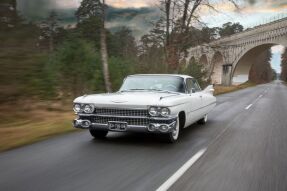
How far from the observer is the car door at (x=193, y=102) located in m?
8.60

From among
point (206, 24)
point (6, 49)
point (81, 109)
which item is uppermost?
point (206, 24)

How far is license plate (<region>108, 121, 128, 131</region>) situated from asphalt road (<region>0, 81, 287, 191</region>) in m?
0.35

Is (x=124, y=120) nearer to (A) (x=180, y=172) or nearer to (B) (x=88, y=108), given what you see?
(B) (x=88, y=108)

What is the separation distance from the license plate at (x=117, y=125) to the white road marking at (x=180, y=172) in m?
1.44

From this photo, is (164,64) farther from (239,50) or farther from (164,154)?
(239,50)

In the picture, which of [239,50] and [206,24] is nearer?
[206,24]

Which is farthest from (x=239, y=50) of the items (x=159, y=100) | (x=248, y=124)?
(x=159, y=100)

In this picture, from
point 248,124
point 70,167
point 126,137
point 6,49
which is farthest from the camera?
point 248,124

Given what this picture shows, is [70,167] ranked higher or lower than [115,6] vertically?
lower

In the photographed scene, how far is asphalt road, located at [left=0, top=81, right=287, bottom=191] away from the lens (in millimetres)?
4754

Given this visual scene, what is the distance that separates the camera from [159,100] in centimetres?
717

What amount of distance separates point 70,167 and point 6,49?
5434 mm

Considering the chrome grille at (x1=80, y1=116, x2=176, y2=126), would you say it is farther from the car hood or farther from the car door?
the car door

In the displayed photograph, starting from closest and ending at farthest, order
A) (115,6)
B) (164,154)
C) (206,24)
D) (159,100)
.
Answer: (164,154), (159,100), (115,6), (206,24)
